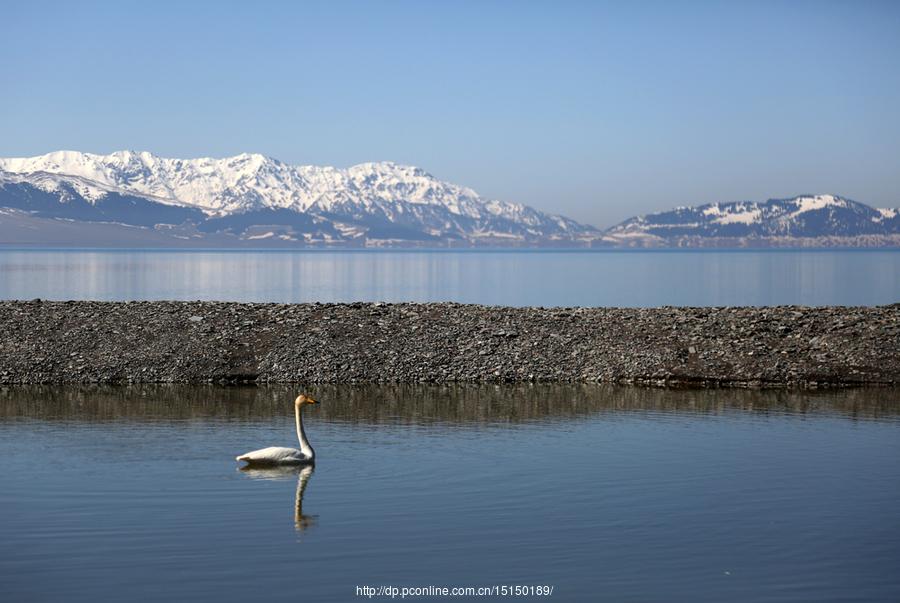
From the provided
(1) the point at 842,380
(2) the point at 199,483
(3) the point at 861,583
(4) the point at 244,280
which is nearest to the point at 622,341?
(1) the point at 842,380

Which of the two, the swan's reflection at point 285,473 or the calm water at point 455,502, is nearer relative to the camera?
the calm water at point 455,502

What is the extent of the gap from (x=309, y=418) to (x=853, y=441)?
15.1 meters

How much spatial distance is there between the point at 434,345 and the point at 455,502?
22.2m

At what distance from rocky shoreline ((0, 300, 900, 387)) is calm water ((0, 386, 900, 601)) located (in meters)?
6.08

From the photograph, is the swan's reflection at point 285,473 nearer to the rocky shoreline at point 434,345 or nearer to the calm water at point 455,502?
the calm water at point 455,502

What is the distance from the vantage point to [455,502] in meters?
20.5

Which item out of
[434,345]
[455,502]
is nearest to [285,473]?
[455,502]

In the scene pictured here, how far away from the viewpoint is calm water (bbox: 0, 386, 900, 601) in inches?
627

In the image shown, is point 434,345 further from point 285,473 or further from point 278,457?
point 285,473

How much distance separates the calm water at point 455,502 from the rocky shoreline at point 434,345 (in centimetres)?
608

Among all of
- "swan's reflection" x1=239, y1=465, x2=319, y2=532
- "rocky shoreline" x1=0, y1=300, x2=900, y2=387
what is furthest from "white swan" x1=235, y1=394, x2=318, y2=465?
"rocky shoreline" x1=0, y1=300, x2=900, y2=387

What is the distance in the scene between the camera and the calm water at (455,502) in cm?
1593

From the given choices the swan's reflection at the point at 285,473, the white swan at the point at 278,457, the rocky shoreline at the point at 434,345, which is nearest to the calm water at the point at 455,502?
the swan's reflection at the point at 285,473

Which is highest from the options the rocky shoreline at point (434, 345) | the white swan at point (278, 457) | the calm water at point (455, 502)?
the rocky shoreline at point (434, 345)
